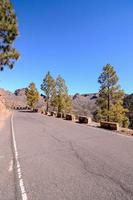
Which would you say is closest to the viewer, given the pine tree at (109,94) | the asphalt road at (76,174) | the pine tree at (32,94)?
the asphalt road at (76,174)

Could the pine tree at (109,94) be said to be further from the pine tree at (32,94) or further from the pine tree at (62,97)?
the pine tree at (32,94)

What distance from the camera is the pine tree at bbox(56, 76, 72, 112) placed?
8331cm

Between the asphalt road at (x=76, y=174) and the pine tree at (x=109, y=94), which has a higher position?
the pine tree at (x=109, y=94)

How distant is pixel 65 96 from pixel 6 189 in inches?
3081

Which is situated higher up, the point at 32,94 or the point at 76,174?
the point at 32,94

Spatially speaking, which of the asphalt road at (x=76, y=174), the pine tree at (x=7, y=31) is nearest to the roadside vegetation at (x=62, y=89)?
the pine tree at (x=7, y=31)

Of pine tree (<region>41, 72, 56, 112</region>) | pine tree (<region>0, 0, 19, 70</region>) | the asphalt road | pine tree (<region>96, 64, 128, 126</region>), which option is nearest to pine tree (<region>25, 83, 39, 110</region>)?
pine tree (<region>41, 72, 56, 112</region>)

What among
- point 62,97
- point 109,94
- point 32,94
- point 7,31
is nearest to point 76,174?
point 7,31

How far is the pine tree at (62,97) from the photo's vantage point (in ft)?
273

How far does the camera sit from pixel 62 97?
275ft

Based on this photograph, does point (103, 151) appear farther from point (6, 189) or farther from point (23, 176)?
point (6, 189)

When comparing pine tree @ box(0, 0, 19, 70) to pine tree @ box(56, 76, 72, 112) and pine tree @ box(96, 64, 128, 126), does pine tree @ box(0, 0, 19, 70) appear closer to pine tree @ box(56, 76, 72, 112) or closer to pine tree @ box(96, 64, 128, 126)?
pine tree @ box(96, 64, 128, 126)

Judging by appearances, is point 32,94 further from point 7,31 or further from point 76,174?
point 76,174

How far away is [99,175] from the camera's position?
8203mm
